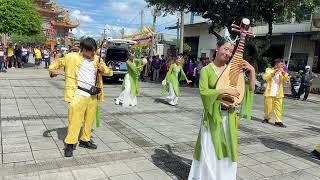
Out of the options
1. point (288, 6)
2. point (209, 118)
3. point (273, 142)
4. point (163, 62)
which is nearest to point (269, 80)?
point (273, 142)

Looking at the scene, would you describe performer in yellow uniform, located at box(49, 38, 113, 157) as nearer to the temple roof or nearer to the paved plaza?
the paved plaza

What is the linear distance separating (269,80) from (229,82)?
6.00 metres

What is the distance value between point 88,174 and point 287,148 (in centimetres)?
414

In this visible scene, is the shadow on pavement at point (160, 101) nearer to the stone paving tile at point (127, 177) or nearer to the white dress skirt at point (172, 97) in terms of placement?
the white dress skirt at point (172, 97)

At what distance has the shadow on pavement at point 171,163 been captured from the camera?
525 centimetres

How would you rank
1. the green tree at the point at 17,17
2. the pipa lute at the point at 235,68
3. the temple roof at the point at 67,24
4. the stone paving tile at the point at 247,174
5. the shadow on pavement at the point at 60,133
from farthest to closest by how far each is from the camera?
the temple roof at the point at 67,24, the green tree at the point at 17,17, the shadow on pavement at the point at 60,133, the stone paving tile at the point at 247,174, the pipa lute at the point at 235,68

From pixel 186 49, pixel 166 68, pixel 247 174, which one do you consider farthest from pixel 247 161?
pixel 186 49

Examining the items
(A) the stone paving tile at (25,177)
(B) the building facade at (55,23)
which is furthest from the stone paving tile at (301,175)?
(B) the building facade at (55,23)

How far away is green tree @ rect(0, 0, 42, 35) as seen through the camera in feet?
65.2

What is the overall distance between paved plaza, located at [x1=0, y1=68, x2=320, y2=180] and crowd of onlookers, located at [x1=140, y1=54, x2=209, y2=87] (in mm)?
9380

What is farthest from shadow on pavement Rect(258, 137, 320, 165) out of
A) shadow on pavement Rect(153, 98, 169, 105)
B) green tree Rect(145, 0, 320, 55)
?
green tree Rect(145, 0, 320, 55)

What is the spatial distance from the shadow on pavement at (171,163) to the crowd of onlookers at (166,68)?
43.3 feet

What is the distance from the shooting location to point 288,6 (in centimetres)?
1742

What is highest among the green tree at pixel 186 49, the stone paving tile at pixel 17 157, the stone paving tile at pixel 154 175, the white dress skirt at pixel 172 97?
the green tree at pixel 186 49
